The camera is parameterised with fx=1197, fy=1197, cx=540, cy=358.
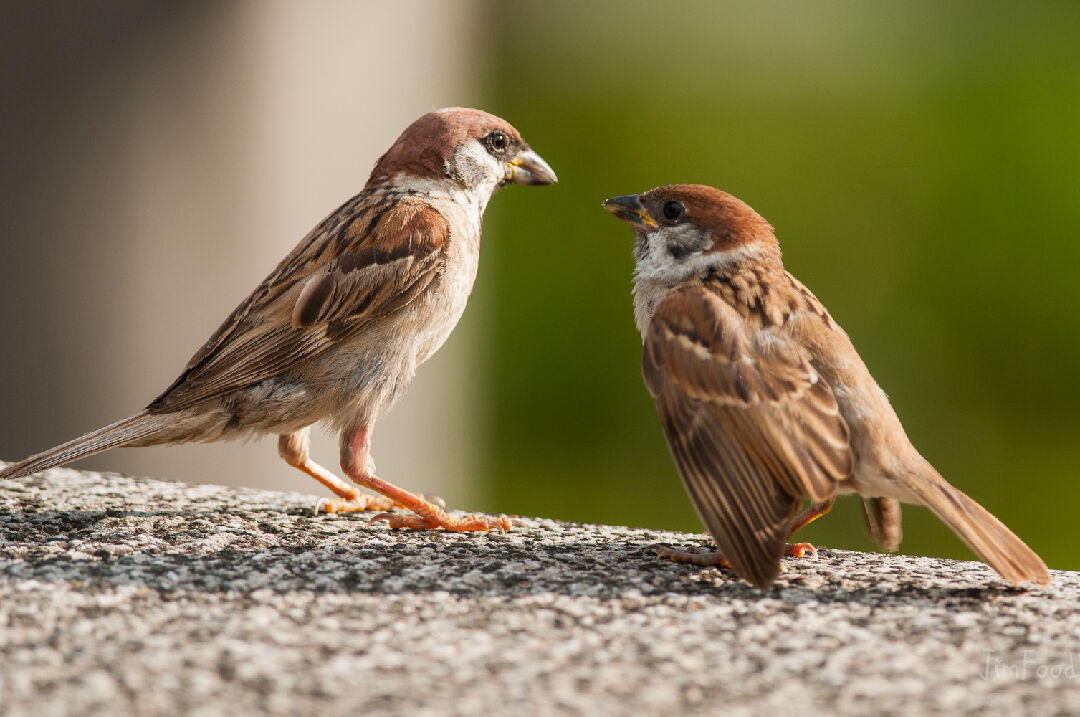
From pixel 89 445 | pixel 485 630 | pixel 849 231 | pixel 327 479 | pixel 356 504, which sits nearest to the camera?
pixel 485 630

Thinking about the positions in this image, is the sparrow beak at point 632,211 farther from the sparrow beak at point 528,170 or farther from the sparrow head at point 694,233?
the sparrow beak at point 528,170

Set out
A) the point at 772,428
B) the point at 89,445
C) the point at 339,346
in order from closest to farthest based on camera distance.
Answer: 1. the point at 772,428
2. the point at 89,445
3. the point at 339,346

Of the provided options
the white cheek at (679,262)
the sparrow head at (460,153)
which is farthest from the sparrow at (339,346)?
the white cheek at (679,262)

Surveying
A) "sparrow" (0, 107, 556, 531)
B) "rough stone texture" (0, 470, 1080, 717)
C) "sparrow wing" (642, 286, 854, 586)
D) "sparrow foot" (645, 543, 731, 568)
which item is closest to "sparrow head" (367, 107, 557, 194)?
"sparrow" (0, 107, 556, 531)

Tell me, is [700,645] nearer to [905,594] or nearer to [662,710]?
[662,710]

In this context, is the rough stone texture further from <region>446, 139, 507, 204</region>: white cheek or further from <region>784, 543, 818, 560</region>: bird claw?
<region>446, 139, 507, 204</region>: white cheek

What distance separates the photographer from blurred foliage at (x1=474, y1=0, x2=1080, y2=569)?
499 centimetres

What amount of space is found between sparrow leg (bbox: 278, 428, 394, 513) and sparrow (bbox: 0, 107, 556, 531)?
0.01 metres

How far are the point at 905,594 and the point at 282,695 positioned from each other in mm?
1056

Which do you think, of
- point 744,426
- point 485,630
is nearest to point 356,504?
point 744,426

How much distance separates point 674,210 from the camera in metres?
2.77

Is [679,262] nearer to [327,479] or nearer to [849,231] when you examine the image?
[327,479]

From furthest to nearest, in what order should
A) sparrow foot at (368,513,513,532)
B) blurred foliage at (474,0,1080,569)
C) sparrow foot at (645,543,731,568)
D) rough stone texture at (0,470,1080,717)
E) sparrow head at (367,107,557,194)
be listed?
blurred foliage at (474,0,1080,569) → sparrow head at (367,107,557,194) → sparrow foot at (368,513,513,532) → sparrow foot at (645,543,731,568) → rough stone texture at (0,470,1080,717)

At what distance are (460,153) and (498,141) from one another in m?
0.12
